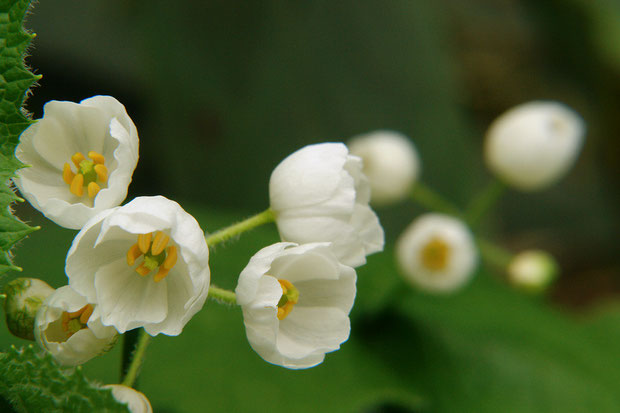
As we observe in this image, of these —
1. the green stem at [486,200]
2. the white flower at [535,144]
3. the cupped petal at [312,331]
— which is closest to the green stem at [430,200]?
the green stem at [486,200]

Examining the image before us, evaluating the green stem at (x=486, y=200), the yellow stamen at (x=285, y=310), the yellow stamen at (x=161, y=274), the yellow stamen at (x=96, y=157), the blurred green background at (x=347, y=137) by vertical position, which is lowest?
the blurred green background at (x=347, y=137)

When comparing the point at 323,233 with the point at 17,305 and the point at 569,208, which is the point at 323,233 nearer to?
the point at 17,305

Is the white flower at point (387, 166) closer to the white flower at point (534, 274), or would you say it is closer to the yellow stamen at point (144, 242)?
the white flower at point (534, 274)

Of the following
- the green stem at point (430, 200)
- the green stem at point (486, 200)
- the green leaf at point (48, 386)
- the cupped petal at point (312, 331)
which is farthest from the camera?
the green stem at point (430, 200)

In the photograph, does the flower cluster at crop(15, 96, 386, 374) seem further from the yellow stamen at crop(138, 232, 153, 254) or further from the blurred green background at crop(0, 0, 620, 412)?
the blurred green background at crop(0, 0, 620, 412)

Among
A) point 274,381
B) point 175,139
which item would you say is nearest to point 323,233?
point 274,381

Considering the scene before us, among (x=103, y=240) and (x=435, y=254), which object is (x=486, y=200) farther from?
(x=103, y=240)
